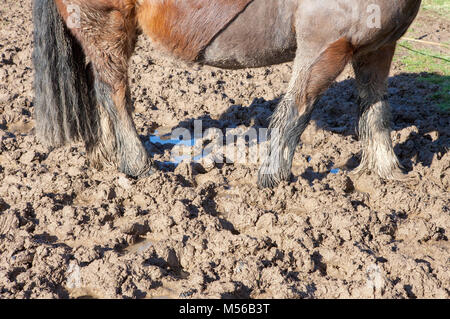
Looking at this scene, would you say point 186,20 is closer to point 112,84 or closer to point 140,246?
point 112,84

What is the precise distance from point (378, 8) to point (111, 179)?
92.9 inches

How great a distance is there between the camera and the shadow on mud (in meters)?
4.71

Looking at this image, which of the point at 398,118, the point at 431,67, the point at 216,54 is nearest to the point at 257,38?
the point at 216,54

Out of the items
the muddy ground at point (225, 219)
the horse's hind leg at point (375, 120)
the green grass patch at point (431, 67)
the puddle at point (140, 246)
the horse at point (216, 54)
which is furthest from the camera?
the green grass patch at point (431, 67)

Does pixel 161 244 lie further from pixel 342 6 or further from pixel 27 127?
pixel 27 127

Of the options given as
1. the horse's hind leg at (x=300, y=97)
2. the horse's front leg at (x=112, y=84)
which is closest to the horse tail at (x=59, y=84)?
the horse's front leg at (x=112, y=84)

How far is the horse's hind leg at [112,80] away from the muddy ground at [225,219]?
19 cm

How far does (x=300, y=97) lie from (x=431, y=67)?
3.62m

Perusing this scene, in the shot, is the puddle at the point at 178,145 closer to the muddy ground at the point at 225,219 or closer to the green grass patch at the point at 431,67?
the muddy ground at the point at 225,219

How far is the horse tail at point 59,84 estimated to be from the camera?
13.2 ft

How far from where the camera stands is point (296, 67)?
3695 mm

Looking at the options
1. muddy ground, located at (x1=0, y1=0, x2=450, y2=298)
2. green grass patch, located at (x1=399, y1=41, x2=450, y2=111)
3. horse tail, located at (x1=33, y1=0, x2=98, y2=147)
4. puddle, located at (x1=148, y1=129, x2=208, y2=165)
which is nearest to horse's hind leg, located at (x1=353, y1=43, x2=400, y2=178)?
muddy ground, located at (x1=0, y1=0, x2=450, y2=298)

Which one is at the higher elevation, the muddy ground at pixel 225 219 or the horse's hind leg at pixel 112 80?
the horse's hind leg at pixel 112 80
